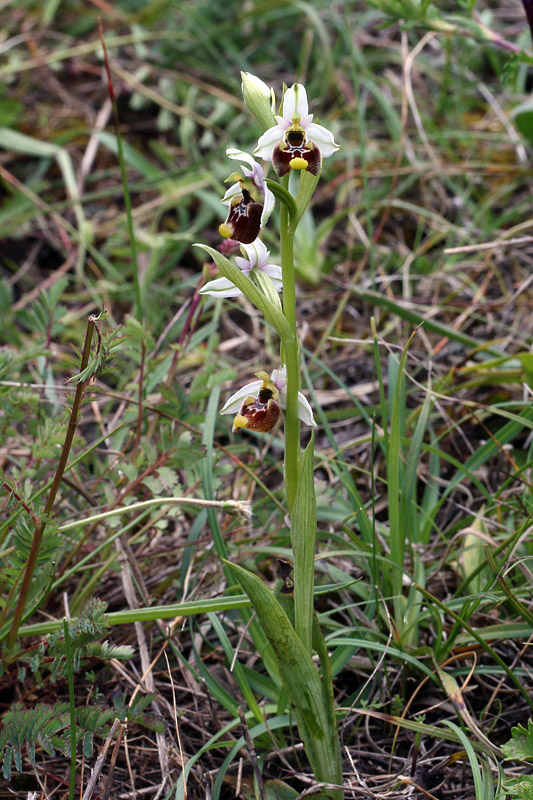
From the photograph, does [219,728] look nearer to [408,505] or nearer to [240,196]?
[408,505]

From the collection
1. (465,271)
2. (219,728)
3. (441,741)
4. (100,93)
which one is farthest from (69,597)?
(100,93)

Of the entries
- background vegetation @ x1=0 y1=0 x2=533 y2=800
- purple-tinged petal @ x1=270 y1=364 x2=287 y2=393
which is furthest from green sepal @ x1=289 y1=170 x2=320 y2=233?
background vegetation @ x1=0 y1=0 x2=533 y2=800

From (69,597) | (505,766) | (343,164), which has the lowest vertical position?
(505,766)

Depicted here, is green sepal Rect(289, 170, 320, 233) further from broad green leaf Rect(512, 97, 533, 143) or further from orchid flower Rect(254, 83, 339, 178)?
broad green leaf Rect(512, 97, 533, 143)

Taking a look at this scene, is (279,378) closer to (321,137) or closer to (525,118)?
(321,137)

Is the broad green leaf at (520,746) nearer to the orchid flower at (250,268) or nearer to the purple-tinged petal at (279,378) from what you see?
the purple-tinged petal at (279,378)

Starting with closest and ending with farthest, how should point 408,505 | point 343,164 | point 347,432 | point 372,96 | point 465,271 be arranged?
1. point 408,505
2. point 347,432
3. point 465,271
4. point 343,164
5. point 372,96

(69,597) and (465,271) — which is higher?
(465,271)

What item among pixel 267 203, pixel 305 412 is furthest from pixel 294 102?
pixel 305 412
